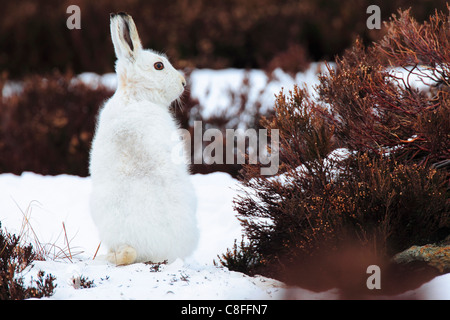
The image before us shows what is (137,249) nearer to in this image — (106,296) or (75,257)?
(106,296)

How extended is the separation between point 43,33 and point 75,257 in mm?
7562

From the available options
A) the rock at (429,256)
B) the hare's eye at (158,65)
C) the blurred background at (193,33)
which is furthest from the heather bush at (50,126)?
the rock at (429,256)

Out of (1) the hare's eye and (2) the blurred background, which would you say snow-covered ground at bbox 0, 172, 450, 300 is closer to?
(1) the hare's eye

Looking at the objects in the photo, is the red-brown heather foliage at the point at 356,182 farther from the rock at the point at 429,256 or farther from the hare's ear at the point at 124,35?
the hare's ear at the point at 124,35

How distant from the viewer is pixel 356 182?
3.38 metres

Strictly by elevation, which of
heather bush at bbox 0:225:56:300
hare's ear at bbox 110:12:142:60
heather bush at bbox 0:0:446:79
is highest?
heather bush at bbox 0:0:446:79

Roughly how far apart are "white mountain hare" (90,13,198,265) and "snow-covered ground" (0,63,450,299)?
0.14 m

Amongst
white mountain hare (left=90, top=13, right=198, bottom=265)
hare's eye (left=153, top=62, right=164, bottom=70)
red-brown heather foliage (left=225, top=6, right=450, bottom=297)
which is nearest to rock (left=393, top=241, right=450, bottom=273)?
red-brown heather foliage (left=225, top=6, right=450, bottom=297)

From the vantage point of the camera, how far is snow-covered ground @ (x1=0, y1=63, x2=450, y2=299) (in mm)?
2951

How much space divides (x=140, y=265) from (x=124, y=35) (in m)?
1.36

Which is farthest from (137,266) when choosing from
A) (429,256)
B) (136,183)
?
(429,256)

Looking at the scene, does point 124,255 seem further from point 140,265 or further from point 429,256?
point 429,256

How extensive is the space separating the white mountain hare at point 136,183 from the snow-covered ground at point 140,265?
0.14 meters
